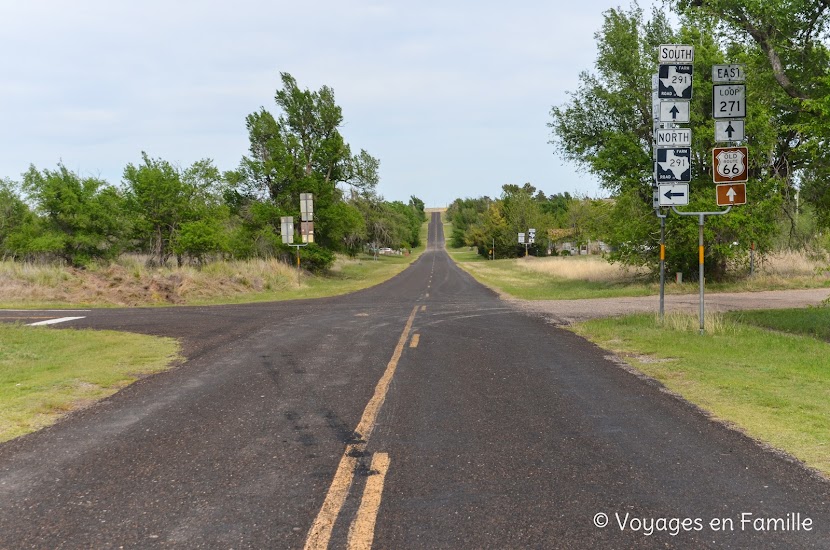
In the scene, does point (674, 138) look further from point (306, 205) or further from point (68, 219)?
point (68, 219)

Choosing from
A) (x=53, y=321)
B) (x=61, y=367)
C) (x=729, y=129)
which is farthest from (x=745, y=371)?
(x=53, y=321)

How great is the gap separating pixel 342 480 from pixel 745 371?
7.28m

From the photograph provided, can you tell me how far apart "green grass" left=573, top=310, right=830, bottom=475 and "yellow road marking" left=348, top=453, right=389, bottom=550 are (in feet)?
11.6

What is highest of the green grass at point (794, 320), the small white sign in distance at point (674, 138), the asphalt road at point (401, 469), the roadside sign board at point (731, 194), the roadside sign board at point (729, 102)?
the roadside sign board at point (729, 102)

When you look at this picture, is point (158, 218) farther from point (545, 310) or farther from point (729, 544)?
point (729, 544)

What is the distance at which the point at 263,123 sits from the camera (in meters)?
45.0

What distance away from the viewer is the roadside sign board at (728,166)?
42.5 feet

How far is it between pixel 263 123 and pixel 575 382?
40670 mm

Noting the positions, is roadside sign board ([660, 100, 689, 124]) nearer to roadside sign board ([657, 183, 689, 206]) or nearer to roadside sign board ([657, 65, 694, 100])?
roadside sign board ([657, 65, 694, 100])

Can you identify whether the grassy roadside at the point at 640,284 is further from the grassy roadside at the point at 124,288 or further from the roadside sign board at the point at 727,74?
the roadside sign board at the point at 727,74

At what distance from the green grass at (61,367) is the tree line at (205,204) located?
2211 centimetres

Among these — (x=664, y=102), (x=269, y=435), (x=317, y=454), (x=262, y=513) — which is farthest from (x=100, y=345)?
(x=664, y=102)

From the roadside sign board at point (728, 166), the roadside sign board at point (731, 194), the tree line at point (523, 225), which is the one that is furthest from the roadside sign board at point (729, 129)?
the tree line at point (523, 225)

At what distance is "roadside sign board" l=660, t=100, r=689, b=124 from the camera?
14.5 m
